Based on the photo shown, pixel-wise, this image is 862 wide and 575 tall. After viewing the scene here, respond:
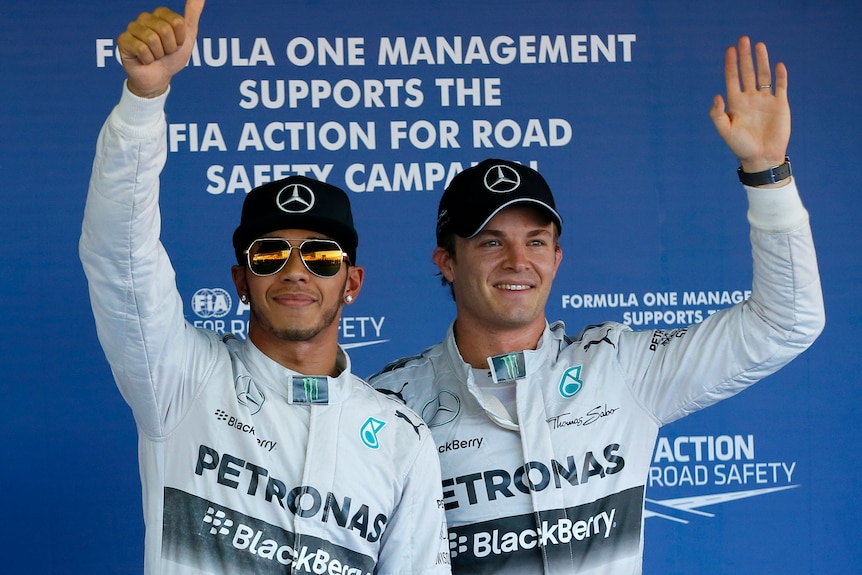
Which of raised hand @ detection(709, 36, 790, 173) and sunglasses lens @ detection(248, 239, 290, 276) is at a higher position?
raised hand @ detection(709, 36, 790, 173)

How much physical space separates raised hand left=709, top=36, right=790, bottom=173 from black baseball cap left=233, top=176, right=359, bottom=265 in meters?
0.65

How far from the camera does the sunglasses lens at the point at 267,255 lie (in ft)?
5.35

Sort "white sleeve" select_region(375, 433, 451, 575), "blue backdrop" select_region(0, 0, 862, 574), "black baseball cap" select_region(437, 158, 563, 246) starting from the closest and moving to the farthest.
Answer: "white sleeve" select_region(375, 433, 451, 575), "black baseball cap" select_region(437, 158, 563, 246), "blue backdrop" select_region(0, 0, 862, 574)

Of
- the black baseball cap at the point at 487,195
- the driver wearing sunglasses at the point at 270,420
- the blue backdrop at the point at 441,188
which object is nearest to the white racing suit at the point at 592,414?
the driver wearing sunglasses at the point at 270,420

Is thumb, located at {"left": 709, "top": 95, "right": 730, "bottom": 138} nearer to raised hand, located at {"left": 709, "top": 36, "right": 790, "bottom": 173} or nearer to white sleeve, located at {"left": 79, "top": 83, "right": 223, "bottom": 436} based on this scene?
raised hand, located at {"left": 709, "top": 36, "right": 790, "bottom": 173}

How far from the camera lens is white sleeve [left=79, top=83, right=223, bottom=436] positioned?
1345 mm

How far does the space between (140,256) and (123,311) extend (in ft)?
0.30

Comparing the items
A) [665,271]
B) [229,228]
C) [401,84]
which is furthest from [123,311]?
[665,271]

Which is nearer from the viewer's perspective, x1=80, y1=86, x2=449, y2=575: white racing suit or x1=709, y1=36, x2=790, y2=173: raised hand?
x1=80, y1=86, x2=449, y2=575: white racing suit

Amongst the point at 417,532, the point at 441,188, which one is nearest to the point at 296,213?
the point at 417,532

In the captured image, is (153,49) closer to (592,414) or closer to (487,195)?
(487,195)

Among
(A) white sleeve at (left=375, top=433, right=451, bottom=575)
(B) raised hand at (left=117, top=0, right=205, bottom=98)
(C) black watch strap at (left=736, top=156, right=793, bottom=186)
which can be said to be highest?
(B) raised hand at (left=117, top=0, right=205, bottom=98)

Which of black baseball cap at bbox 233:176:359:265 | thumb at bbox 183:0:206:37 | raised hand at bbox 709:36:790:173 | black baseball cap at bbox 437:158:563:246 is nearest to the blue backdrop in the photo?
black baseball cap at bbox 437:158:563:246

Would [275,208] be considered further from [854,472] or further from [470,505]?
[854,472]
